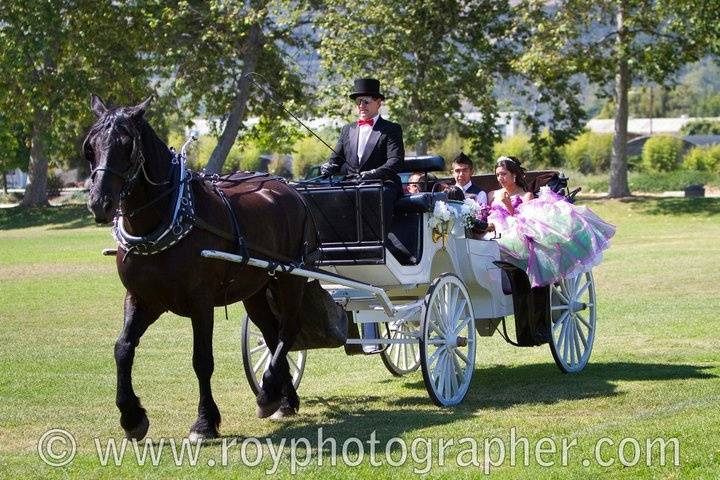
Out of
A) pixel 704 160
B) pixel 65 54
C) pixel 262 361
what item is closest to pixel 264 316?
pixel 262 361

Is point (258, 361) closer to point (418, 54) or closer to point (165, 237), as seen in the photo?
point (165, 237)

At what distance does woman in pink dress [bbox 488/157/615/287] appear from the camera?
11492 mm

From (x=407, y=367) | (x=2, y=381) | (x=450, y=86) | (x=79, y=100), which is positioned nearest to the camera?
(x=2, y=381)

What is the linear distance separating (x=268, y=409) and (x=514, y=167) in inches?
152

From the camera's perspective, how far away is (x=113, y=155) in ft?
26.1

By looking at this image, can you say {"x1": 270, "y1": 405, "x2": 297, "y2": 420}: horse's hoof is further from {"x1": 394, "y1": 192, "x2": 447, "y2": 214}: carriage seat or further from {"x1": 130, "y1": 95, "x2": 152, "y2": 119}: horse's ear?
{"x1": 130, "y1": 95, "x2": 152, "y2": 119}: horse's ear

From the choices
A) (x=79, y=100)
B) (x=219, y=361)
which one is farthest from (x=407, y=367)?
(x=79, y=100)

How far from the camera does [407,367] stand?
12.4 metres

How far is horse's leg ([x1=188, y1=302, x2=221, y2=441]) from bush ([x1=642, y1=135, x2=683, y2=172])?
60.1 meters

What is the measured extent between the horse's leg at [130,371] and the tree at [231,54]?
31031 millimetres

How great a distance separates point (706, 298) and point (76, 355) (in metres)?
9.31

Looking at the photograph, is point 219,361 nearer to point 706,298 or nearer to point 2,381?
point 2,381

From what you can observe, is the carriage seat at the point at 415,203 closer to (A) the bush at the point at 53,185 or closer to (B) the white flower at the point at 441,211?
(B) the white flower at the point at 441,211

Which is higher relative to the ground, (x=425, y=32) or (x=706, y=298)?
(x=425, y=32)
